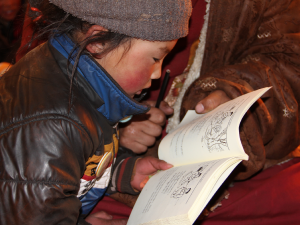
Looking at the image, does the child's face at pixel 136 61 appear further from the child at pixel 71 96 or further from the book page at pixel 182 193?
the book page at pixel 182 193

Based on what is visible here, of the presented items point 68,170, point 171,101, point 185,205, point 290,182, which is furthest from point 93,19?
point 290,182

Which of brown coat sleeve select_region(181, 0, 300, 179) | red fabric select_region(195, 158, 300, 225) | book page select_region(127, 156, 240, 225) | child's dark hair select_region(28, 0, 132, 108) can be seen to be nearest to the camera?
book page select_region(127, 156, 240, 225)

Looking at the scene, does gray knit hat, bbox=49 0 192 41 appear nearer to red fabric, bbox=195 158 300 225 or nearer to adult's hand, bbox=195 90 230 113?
adult's hand, bbox=195 90 230 113

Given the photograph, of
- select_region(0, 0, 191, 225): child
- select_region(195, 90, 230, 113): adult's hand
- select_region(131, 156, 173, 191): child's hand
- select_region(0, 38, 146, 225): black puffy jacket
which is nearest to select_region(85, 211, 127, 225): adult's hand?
select_region(0, 0, 191, 225): child

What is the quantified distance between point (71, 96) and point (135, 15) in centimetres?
28

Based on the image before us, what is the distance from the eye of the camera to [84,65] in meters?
0.67

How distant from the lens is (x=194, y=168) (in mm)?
658

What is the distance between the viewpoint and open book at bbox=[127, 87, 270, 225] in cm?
53

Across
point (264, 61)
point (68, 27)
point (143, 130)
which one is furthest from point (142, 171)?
point (264, 61)

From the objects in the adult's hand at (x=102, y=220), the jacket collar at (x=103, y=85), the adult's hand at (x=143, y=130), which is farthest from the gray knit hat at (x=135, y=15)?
the adult's hand at (x=102, y=220)

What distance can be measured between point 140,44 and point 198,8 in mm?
508

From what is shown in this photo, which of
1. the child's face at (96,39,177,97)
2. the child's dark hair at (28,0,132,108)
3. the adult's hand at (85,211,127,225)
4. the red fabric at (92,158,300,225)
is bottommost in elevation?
the adult's hand at (85,211,127,225)

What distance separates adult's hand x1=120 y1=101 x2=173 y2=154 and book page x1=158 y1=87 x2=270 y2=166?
0.62 feet

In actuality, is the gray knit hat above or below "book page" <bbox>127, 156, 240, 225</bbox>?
above
